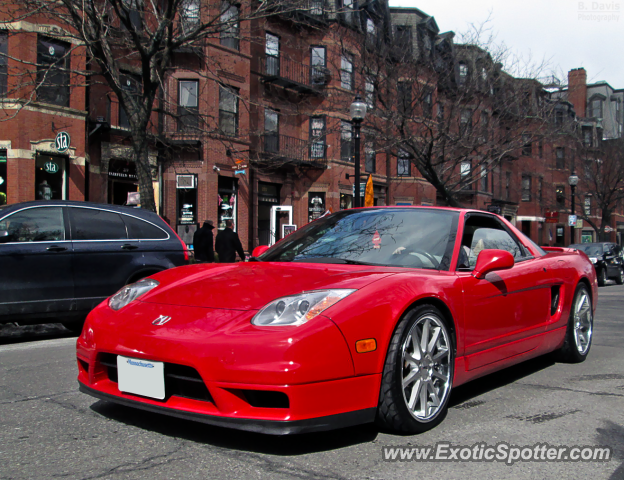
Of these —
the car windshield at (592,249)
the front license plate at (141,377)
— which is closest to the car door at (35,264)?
the front license plate at (141,377)

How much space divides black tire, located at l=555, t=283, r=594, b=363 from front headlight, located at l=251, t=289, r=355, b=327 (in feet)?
10.1

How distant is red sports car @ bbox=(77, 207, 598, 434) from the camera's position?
272cm

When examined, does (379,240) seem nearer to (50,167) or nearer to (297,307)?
(297,307)

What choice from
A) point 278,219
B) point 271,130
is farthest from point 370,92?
point 278,219

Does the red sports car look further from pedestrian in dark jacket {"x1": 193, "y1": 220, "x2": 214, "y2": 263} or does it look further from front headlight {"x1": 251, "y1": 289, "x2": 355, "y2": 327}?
pedestrian in dark jacket {"x1": 193, "y1": 220, "x2": 214, "y2": 263}

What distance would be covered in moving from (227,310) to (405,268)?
4.05 feet

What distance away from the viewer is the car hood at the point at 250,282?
3131mm

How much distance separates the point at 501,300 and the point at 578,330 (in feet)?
5.91

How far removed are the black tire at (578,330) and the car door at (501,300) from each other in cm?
64

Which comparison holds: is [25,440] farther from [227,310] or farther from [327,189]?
[327,189]

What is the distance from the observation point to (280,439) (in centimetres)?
309

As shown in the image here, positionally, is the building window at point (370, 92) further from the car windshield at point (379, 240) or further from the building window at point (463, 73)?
the car windshield at point (379, 240)

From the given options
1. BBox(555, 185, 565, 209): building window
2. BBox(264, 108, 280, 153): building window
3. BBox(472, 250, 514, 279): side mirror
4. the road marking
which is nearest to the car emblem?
BBox(472, 250, 514, 279): side mirror

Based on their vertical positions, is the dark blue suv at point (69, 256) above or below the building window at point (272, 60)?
below
